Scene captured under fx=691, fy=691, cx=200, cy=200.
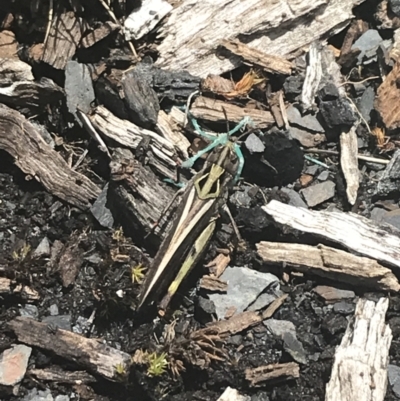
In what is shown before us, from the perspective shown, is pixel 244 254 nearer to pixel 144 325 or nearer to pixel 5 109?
pixel 144 325

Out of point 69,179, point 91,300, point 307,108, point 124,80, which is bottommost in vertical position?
point 91,300

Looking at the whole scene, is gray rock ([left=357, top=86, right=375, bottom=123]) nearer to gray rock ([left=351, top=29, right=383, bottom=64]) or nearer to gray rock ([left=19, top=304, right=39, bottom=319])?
gray rock ([left=351, top=29, right=383, bottom=64])

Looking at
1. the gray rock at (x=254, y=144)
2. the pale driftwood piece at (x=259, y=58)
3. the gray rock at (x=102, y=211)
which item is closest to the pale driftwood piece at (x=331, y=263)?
the gray rock at (x=254, y=144)

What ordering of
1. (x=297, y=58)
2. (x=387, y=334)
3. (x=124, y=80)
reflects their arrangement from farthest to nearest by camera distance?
(x=297, y=58) → (x=124, y=80) → (x=387, y=334)

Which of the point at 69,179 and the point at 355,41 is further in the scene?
the point at 355,41

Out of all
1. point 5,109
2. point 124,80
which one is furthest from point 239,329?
point 5,109

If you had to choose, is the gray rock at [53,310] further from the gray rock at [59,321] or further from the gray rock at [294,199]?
the gray rock at [294,199]

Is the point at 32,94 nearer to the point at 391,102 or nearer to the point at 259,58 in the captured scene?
the point at 259,58
